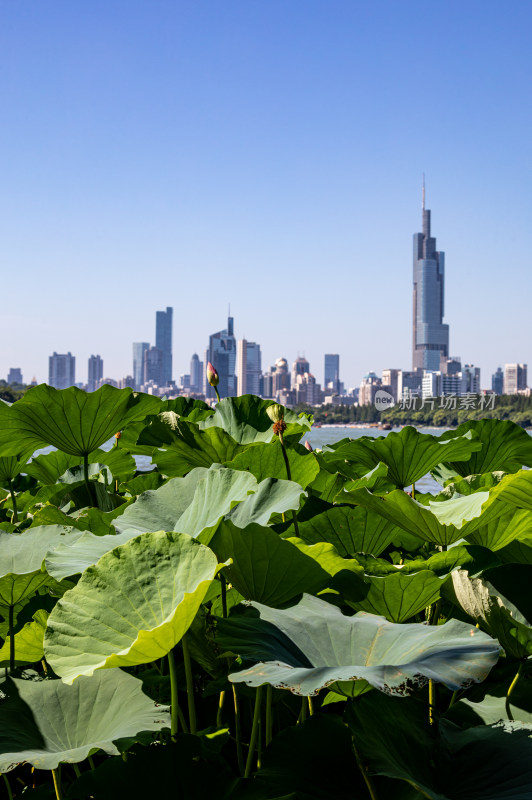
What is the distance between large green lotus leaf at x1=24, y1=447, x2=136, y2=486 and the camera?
1293 millimetres

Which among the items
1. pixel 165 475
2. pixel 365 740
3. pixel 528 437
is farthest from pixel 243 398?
pixel 365 740

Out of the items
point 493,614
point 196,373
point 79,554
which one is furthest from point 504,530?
point 196,373

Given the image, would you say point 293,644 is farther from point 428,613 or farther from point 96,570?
point 428,613

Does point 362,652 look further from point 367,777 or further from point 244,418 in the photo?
point 244,418

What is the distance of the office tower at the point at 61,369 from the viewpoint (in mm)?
106750

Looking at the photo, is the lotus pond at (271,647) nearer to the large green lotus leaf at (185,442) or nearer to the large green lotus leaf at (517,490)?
the large green lotus leaf at (517,490)

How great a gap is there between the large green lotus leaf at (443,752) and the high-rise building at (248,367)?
8739 centimetres

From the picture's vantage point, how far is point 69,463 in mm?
1417

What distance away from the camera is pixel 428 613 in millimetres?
692

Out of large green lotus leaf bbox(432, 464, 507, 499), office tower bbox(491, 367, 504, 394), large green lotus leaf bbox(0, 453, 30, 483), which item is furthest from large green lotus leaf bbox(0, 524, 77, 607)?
office tower bbox(491, 367, 504, 394)

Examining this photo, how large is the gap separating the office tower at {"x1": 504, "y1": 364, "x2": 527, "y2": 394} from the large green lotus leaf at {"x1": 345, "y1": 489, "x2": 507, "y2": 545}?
100104 millimetres

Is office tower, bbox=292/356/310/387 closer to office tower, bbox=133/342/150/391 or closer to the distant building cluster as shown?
the distant building cluster

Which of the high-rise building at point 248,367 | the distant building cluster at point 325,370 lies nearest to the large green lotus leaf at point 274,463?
the distant building cluster at point 325,370

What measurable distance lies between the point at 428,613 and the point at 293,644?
0.90 ft
